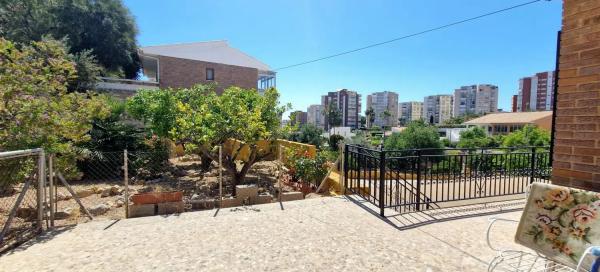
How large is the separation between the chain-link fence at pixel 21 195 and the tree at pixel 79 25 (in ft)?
57.1

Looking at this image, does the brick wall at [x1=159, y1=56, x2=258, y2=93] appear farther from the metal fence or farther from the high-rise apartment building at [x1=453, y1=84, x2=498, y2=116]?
the high-rise apartment building at [x1=453, y1=84, x2=498, y2=116]

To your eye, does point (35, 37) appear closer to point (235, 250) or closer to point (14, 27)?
point (14, 27)

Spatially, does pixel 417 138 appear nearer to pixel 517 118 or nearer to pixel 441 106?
pixel 517 118

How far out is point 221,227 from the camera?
4609 mm

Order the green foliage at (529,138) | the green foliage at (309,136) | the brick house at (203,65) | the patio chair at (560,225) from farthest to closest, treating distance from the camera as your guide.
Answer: the green foliage at (529,138)
the green foliage at (309,136)
the brick house at (203,65)
the patio chair at (560,225)

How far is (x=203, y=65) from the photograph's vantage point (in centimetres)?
2253

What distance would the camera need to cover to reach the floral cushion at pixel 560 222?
246 centimetres

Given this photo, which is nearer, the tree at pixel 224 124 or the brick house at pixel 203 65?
the tree at pixel 224 124

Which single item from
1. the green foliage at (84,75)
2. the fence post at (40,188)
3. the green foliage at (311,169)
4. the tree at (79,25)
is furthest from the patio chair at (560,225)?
the tree at (79,25)

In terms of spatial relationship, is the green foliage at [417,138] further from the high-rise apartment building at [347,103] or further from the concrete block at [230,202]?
the high-rise apartment building at [347,103]

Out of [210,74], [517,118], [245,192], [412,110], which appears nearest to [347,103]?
[412,110]

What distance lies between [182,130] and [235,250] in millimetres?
4727

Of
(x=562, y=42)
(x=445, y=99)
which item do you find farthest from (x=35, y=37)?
(x=445, y=99)

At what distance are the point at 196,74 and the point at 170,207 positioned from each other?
18.5 metres
